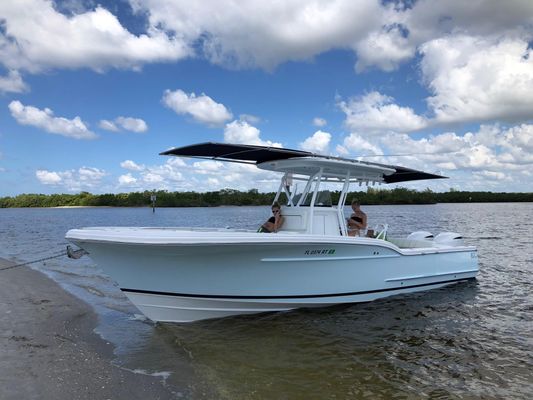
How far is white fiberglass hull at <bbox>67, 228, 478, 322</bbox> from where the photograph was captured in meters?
6.52

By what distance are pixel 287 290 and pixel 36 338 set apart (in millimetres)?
4160

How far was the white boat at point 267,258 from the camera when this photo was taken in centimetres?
661

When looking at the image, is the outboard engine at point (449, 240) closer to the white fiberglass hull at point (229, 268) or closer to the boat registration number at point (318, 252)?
the white fiberglass hull at point (229, 268)

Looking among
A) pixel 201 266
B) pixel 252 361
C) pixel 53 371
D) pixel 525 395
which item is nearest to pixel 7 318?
pixel 53 371

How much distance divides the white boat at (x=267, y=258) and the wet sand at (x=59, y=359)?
1.25m

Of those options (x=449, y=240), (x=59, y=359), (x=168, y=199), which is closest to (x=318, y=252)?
(x=59, y=359)

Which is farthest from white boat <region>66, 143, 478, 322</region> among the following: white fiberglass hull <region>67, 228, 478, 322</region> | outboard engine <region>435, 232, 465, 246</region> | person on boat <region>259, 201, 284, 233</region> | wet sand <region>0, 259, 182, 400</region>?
outboard engine <region>435, 232, 465, 246</region>

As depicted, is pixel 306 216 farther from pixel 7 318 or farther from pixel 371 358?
pixel 7 318

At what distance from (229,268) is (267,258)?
25.8 inches

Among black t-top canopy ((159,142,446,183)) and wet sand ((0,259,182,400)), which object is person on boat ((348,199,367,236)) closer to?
black t-top canopy ((159,142,446,183))

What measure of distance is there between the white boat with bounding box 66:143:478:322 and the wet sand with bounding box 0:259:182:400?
125 centimetres

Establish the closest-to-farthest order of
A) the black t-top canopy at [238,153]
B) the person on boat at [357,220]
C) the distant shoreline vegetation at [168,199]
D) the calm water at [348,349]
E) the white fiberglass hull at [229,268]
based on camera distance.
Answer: the calm water at [348,349], the white fiberglass hull at [229,268], the black t-top canopy at [238,153], the person on boat at [357,220], the distant shoreline vegetation at [168,199]

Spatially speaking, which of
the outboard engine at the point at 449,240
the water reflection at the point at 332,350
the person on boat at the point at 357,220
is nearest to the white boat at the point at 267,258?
the water reflection at the point at 332,350

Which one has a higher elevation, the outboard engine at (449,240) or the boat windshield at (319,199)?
the boat windshield at (319,199)
